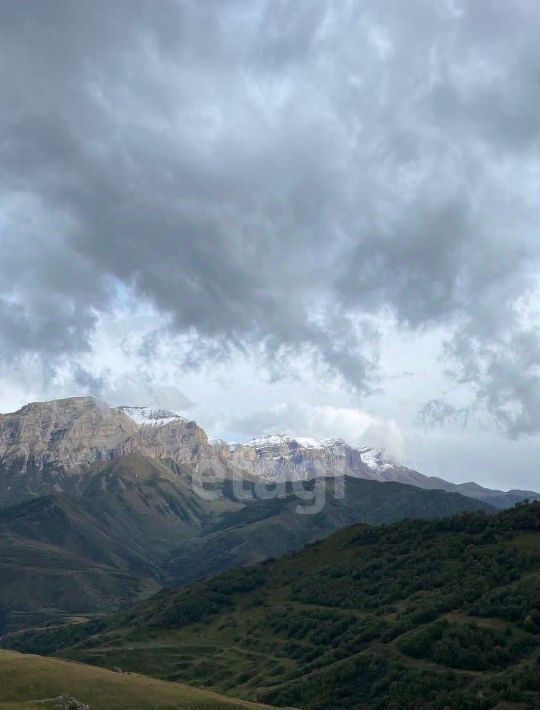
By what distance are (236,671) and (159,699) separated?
243 feet

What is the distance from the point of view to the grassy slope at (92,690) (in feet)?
206

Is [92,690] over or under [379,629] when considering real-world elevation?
over

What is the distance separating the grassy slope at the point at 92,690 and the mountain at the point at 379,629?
30561mm

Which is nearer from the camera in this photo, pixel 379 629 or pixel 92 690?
pixel 92 690

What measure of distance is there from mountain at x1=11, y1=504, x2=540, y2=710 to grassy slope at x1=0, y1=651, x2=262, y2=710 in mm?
30561

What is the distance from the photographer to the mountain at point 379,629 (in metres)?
91.3

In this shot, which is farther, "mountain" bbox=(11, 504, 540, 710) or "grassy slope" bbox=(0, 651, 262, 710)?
"mountain" bbox=(11, 504, 540, 710)

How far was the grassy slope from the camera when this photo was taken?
62688 mm

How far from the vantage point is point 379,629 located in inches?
4724

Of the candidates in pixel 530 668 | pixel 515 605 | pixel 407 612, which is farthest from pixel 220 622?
pixel 530 668

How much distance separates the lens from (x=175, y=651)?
519 feet

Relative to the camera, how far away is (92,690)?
65.1 metres

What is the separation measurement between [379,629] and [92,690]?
66932 mm

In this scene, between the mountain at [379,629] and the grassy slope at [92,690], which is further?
the mountain at [379,629]
